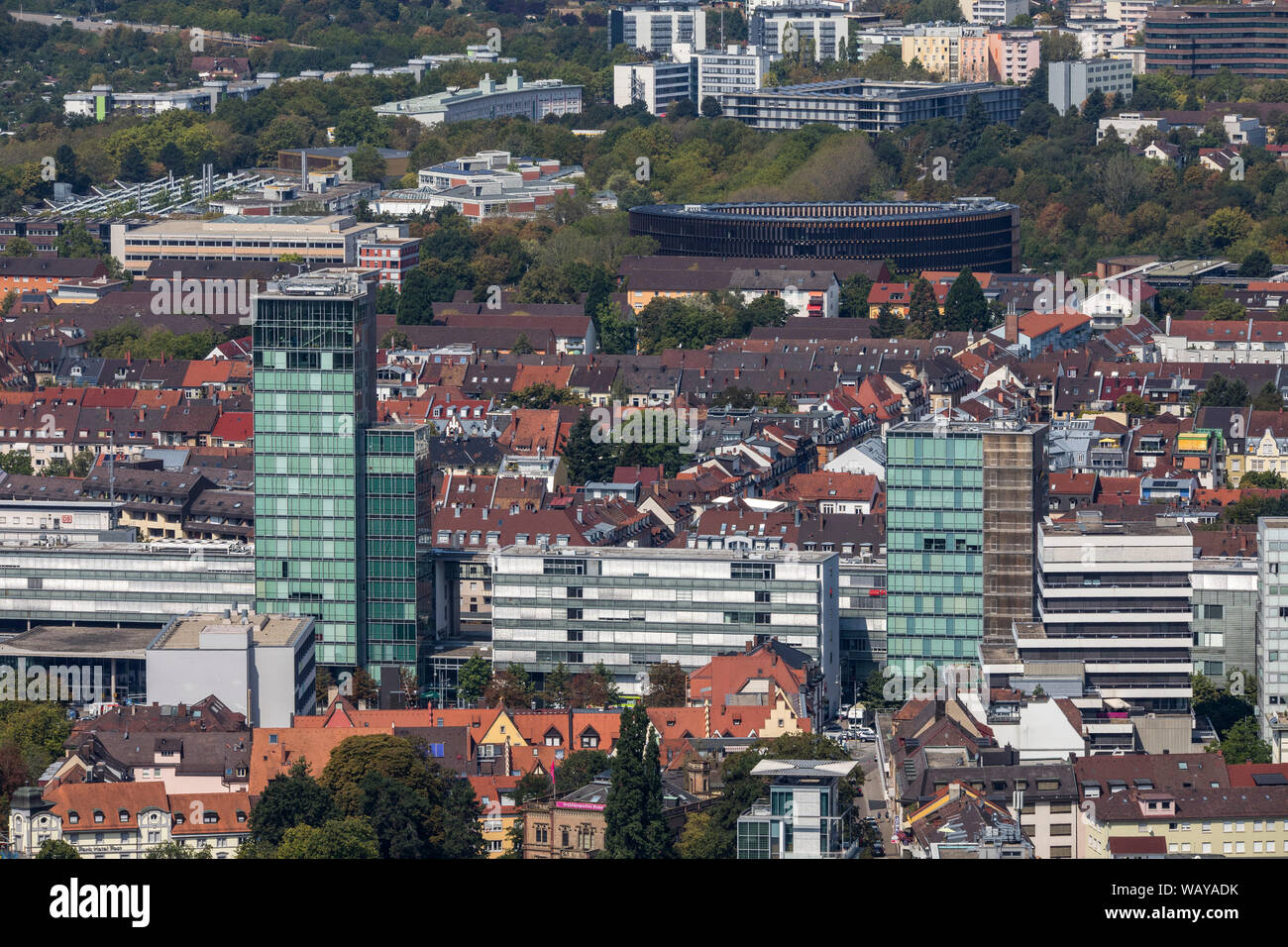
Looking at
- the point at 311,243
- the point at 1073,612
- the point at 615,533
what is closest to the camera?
the point at 1073,612

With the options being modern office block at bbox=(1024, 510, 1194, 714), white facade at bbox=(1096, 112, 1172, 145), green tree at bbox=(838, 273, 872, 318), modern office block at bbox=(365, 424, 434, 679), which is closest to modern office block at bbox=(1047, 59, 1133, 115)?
white facade at bbox=(1096, 112, 1172, 145)

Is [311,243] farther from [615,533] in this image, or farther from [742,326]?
[615,533]

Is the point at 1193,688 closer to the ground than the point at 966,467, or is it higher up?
closer to the ground

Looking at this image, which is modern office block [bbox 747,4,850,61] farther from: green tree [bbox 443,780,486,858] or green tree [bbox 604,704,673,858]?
green tree [bbox 604,704,673,858]

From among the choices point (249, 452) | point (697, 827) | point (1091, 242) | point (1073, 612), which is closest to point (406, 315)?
point (249, 452)

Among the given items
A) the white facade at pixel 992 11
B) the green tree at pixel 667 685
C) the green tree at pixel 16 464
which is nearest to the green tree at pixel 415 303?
the green tree at pixel 16 464

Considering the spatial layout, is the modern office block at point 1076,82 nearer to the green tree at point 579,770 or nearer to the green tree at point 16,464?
the green tree at point 16,464

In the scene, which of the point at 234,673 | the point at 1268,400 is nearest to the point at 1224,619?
the point at 234,673
